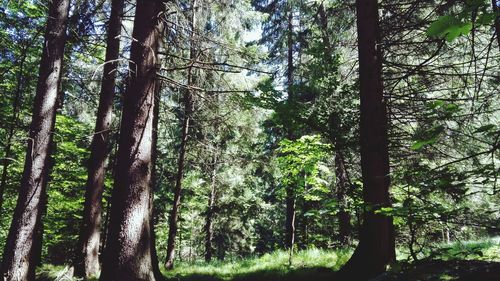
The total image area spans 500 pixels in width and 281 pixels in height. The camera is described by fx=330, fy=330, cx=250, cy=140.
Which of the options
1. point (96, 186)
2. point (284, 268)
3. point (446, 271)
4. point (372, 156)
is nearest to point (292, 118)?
point (372, 156)

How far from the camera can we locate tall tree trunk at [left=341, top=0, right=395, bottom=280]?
5125mm

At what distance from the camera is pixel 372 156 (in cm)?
548

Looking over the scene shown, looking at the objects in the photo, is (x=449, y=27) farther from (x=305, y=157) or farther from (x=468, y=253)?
(x=305, y=157)

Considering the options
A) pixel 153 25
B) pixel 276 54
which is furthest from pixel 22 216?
pixel 276 54

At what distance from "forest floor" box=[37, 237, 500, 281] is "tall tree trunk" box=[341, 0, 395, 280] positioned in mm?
514

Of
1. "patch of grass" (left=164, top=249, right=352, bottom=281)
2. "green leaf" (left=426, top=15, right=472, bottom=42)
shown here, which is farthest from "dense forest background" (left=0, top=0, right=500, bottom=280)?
"patch of grass" (left=164, top=249, right=352, bottom=281)

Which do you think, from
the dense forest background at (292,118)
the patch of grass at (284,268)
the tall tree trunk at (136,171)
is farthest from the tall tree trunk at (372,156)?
the tall tree trunk at (136,171)

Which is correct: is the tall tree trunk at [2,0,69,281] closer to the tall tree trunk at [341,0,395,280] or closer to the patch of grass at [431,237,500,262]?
the tall tree trunk at [341,0,395,280]

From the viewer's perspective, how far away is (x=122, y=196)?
4.60 meters

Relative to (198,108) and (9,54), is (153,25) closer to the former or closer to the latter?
(198,108)

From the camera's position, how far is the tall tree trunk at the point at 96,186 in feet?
30.6

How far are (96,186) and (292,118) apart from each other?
648 cm

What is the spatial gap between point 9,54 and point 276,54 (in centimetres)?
1226

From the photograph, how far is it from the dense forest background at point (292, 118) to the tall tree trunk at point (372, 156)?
0.07 ft
